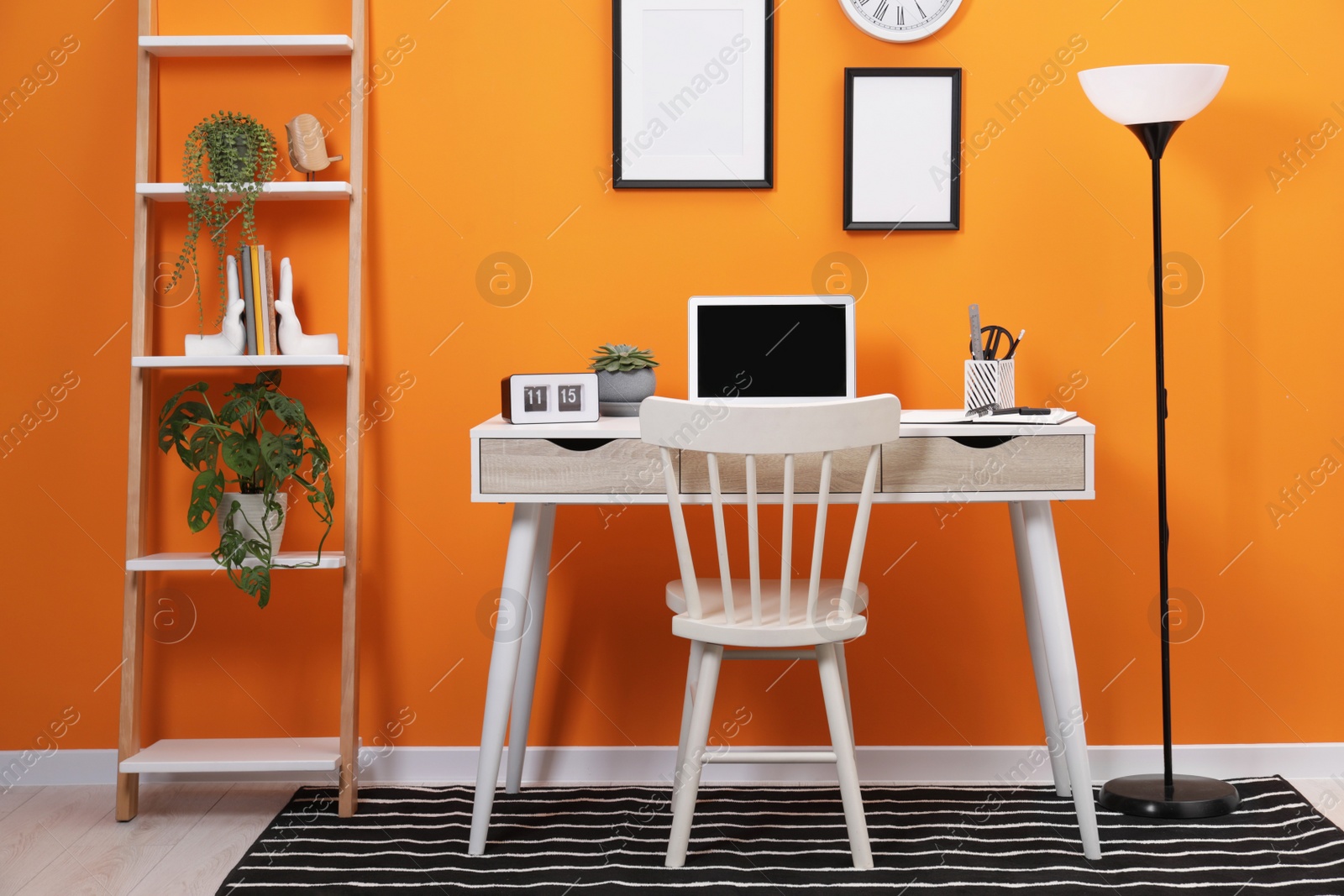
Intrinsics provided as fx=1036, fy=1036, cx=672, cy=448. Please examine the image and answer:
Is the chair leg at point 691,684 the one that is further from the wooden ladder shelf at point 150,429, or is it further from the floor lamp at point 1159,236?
the floor lamp at point 1159,236

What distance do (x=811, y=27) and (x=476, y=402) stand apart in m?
1.12

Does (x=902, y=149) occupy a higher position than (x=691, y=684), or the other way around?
(x=902, y=149)

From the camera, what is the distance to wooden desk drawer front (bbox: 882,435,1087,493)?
191 centimetres

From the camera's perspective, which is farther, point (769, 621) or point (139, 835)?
point (139, 835)

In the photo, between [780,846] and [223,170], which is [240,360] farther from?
[780,846]

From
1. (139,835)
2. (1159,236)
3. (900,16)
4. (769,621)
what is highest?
(900,16)

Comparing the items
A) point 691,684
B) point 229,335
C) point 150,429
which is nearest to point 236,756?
point 150,429

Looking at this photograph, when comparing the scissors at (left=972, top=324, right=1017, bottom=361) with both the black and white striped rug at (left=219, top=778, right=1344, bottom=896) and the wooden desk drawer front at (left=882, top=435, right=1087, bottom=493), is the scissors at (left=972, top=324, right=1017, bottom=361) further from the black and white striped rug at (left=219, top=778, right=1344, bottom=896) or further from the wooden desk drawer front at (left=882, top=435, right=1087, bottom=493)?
the black and white striped rug at (left=219, top=778, right=1344, bottom=896)

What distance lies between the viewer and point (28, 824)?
212cm

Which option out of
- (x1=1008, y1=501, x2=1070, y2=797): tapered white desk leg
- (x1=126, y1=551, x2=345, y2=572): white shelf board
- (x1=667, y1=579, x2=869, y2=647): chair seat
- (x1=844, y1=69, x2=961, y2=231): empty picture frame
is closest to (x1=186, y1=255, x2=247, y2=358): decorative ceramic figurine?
(x1=126, y1=551, x2=345, y2=572): white shelf board

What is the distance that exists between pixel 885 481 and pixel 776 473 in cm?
20

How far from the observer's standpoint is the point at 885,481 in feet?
6.30

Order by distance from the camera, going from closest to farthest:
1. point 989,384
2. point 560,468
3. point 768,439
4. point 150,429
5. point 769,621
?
1. point 768,439
2. point 769,621
3. point 560,468
4. point 989,384
5. point 150,429

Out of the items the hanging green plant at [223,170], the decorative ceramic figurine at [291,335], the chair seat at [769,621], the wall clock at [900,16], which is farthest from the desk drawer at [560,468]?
the wall clock at [900,16]
